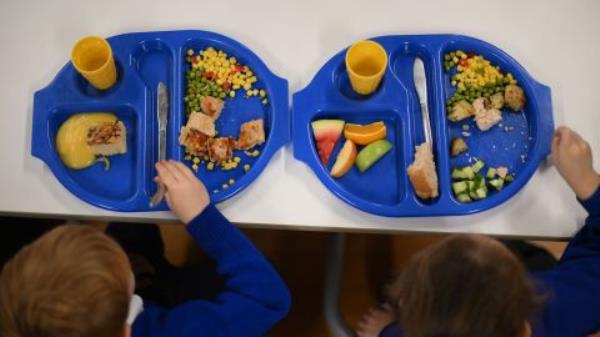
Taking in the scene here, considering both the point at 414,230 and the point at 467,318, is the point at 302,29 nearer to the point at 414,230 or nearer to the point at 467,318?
the point at 414,230

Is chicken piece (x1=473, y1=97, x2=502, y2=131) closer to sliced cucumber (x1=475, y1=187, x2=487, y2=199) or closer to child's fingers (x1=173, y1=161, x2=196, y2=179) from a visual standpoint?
sliced cucumber (x1=475, y1=187, x2=487, y2=199)

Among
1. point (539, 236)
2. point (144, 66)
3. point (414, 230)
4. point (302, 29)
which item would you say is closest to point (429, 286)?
point (414, 230)

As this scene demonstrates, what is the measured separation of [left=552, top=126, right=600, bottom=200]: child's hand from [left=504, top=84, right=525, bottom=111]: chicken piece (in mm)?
104

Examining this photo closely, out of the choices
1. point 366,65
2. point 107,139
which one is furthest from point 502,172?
point 107,139

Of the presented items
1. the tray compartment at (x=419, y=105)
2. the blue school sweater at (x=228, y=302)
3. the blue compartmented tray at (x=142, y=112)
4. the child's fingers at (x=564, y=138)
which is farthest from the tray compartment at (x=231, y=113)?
the child's fingers at (x=564, y=138)

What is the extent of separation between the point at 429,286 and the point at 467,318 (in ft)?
0.22

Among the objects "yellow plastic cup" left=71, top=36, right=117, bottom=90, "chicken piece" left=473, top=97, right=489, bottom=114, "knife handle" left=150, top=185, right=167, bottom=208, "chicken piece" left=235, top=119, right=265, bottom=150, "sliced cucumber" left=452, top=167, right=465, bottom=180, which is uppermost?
"yellow plastic cup" left=71, top=36, right=117, bottom=90

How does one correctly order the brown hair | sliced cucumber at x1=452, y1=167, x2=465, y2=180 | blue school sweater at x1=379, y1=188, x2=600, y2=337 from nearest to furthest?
the brown hair < blue school sweater at x1=379, y1=188, x2=600, y2=337 < sliced cucumber at x1=452, y1=167, x2=465, y2=180

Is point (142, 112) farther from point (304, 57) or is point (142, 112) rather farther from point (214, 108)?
point (304, 57)

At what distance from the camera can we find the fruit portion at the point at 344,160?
39.0 inches

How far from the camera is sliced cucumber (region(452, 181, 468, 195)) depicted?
0.98m

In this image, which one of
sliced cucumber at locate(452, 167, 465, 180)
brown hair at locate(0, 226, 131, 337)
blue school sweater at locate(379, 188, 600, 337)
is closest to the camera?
brown hair at locate(0, 226, 131, 337)

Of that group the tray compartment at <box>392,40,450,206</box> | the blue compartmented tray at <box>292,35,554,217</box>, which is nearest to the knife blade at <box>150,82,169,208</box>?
the blue compartmented tray at <box>292,35,554,217</box>

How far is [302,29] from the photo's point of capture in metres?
1.09
